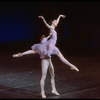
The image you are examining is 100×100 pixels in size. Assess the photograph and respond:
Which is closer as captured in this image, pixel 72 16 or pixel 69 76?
pixel 69 76

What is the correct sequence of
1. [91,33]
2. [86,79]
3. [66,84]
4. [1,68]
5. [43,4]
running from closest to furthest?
[66,84], [86,79], [1,68], [91,33], [43,4]

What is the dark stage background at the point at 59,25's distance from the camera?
1117 inches

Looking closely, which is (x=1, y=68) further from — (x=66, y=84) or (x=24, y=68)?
(x=66, y=84)

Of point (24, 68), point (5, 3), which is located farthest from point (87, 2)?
point (24, 68)

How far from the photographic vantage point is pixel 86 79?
12.7 metres

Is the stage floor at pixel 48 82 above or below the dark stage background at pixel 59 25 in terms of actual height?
below

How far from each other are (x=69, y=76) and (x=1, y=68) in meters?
4.30

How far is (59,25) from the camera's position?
29.8 metres

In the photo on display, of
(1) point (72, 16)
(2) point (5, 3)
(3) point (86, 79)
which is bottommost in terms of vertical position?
(3) point (86, 79)

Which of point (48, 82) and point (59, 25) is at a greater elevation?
point (59, 25)

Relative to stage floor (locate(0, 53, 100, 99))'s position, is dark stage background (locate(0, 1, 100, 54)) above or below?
above

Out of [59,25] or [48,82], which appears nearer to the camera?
[48,82]

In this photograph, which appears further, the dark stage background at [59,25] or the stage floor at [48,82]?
the dark stage background at [59,25]

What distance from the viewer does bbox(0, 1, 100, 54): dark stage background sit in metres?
28.4
